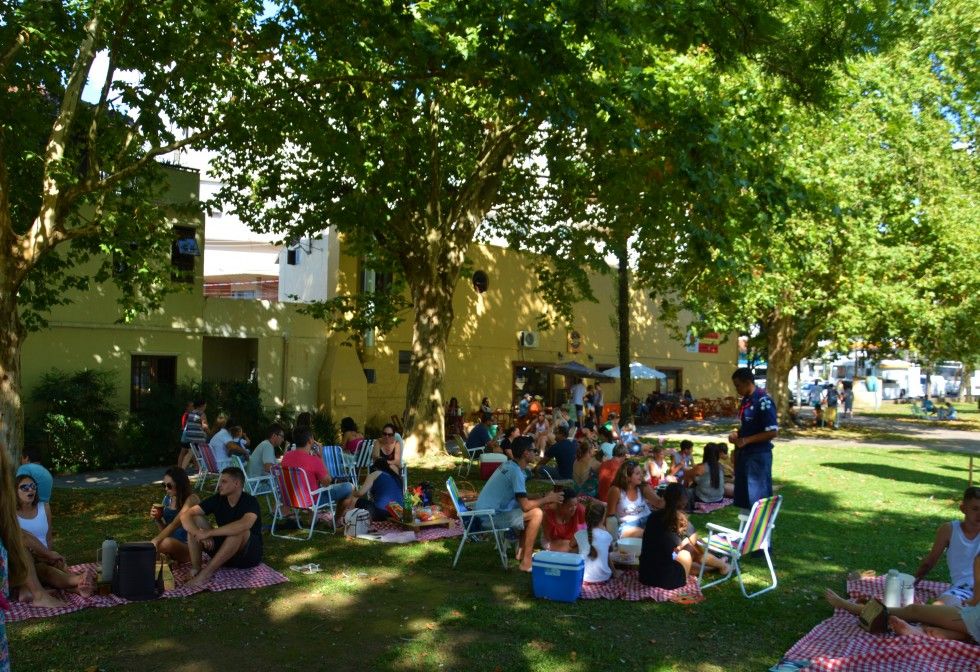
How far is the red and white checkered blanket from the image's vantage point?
9.32 m

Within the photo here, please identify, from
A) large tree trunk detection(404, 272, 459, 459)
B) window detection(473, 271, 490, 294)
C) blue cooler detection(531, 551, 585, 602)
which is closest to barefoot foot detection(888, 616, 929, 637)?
blue cooler detection(531, 551, 585, 602)

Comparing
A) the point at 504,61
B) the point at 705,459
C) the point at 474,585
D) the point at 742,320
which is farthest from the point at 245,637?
the point at 742,320

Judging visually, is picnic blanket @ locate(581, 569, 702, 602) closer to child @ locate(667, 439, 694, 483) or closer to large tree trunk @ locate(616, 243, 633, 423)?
child @ locate(667, 439, 694, 483)

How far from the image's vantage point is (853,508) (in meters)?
11.7

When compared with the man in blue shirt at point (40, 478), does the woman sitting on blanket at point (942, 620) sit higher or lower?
lower

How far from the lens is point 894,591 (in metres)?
5.86

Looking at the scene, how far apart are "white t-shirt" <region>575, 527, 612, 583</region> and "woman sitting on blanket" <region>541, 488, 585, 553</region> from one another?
0.70m

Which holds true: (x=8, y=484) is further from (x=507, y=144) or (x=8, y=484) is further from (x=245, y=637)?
(x=507, y=144)

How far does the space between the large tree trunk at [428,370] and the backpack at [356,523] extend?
7.25 meters

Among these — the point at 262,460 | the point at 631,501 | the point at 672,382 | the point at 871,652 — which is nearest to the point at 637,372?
the point at 672,382

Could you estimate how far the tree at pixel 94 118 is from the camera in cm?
924

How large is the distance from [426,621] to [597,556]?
1.63 meters

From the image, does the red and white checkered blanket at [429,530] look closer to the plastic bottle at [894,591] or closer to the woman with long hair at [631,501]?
the woman with long hair at [631,501]

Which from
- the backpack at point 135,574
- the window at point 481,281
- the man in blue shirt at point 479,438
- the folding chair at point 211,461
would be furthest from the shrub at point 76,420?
the window at point 481,281
